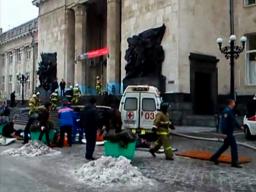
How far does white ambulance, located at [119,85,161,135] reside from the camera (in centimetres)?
1905

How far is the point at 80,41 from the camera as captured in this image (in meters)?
41.9

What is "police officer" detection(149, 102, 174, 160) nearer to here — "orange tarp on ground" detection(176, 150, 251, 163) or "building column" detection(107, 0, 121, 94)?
"orange tarp on ground" detection(176, 150, 251, 163)

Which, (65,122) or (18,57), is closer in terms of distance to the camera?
(65,122)

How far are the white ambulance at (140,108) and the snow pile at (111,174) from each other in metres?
8.30

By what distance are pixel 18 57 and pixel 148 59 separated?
42.2 meters

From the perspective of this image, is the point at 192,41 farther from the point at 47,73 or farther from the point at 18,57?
the point at 18,57

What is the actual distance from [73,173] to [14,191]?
234cm

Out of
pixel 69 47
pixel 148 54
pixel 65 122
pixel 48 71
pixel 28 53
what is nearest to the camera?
pixel 65 122

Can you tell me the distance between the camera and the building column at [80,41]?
1651 inches

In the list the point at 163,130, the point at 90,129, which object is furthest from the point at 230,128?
the point at 90,129

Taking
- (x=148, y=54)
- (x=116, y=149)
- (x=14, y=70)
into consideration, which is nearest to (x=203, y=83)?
(x=148, y=54)

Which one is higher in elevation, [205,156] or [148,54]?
[148,54]

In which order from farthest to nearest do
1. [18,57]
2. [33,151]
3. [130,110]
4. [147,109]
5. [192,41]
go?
1. [18,57]
2. [192,41]
3. [130,110]
4. [147,109]
5. [33,151]

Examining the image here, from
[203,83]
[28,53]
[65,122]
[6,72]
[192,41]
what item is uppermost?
[28,53]
